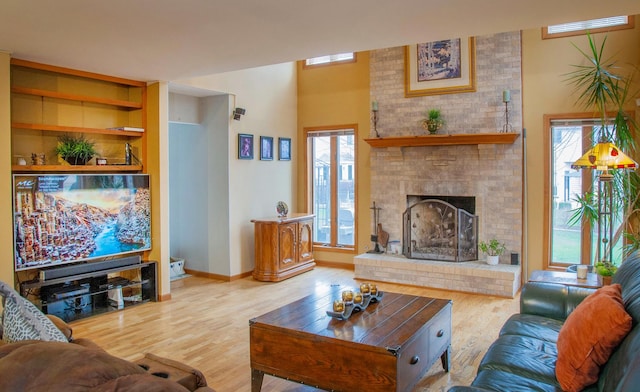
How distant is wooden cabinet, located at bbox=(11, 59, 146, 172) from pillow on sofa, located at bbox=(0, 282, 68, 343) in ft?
9.49

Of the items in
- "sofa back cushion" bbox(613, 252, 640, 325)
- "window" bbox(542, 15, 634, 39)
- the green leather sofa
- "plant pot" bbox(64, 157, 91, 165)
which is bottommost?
the green leather sofa

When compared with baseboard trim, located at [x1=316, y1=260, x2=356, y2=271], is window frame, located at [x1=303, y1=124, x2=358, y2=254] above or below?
above

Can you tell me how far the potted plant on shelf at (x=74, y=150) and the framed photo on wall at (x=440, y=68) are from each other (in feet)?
13.1

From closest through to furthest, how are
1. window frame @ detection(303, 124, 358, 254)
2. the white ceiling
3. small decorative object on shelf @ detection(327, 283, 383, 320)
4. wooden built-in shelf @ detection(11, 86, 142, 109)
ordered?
1. the white ceiling
2. small decorative object on shelf @ detection(327, 283, 383, 320)
3. wooden built-in shelf @ detection(11, 86, 142, 109)
4. window frame @ detection(303, 124, 358, 254)

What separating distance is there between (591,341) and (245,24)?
2.74 meters

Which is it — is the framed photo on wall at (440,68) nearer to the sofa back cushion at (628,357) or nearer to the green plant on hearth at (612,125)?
the green plant on hearth at (612,125)

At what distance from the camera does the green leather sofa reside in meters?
1.80

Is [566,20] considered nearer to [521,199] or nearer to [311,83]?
[521,199]

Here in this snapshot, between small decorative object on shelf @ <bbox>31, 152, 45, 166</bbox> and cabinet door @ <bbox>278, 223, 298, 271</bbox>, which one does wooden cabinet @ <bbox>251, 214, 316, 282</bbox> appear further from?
small decorative object on shelf @ <bbox>31, 152, 45, 166</bbox>

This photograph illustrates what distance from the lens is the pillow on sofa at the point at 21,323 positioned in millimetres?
1677

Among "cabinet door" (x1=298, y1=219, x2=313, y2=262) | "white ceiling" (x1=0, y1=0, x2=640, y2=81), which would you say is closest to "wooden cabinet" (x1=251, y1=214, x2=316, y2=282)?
"cabinet door" (x1=298, y1=219, x2=313, y2=262)

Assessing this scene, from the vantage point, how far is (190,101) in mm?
6234

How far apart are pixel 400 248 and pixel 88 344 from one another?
15.5ft

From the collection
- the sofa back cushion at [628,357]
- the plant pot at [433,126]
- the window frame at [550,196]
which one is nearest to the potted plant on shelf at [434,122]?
the plant pot at [433,126]
